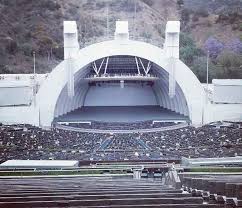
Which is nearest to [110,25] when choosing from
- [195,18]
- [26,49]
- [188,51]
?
[195,18]

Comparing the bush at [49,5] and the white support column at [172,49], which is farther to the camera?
the bush at [49,5]

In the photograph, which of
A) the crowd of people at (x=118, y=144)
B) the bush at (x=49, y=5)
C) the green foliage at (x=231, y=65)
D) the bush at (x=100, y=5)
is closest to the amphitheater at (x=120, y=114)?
the crowd of people at (x=118, y=144)

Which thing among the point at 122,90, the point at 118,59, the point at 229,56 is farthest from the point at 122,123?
the point at 229,56

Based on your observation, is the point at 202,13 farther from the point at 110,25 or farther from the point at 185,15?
the point at 110,25

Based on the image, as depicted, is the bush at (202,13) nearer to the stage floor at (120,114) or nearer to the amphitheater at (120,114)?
the amphitheater at (120,114)

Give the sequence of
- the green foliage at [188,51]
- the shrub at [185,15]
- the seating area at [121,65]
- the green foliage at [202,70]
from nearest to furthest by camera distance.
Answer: the seating area at [121,65] → the green foliage at [202,70] → the green foliage at [188,51] → the shrub at [185,15]

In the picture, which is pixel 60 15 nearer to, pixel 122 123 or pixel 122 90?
pixel 122 90
